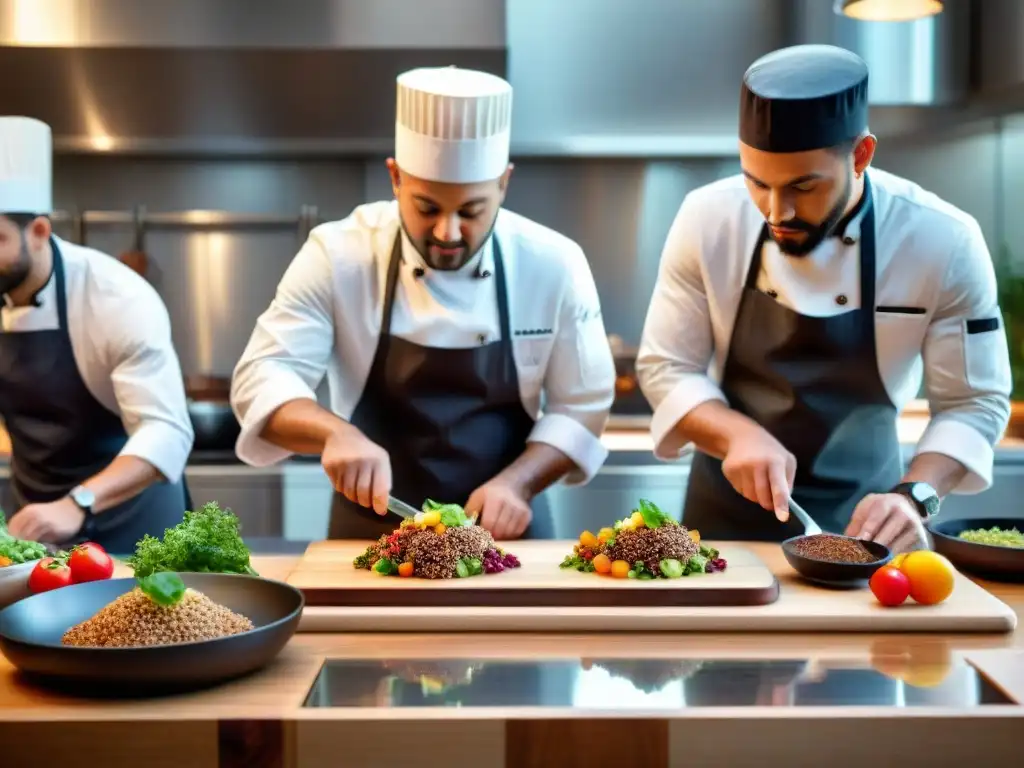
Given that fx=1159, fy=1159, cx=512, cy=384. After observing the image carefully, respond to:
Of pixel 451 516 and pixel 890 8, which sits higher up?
pixel 890 8

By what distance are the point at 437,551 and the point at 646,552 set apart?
1.16 feet

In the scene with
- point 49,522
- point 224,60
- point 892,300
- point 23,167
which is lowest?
point 49,522

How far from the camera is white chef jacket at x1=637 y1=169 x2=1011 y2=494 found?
2436 millimetres

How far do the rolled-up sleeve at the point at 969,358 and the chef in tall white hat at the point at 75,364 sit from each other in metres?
1.81

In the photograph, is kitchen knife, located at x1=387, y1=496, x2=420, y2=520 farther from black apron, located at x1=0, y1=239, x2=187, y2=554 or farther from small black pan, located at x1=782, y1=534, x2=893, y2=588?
black apron, located at x1=0, y1=239, x2=187, y2=554

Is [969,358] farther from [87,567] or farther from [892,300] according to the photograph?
[87,567]

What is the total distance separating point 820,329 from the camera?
2482 mm

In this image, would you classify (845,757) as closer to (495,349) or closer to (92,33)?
(495,349)

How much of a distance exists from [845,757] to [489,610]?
0.63 m

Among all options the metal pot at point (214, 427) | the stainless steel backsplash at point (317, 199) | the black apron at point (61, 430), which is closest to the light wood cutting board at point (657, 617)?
the black apron at point (61, 430)

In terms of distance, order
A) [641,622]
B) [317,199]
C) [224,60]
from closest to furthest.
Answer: [641,622] → [224,60] → [317,199]

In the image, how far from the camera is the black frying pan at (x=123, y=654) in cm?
143

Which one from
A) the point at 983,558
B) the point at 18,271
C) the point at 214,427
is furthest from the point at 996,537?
the point at 214,427

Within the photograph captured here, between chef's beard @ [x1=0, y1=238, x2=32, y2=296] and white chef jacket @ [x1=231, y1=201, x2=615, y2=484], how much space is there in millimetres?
727
